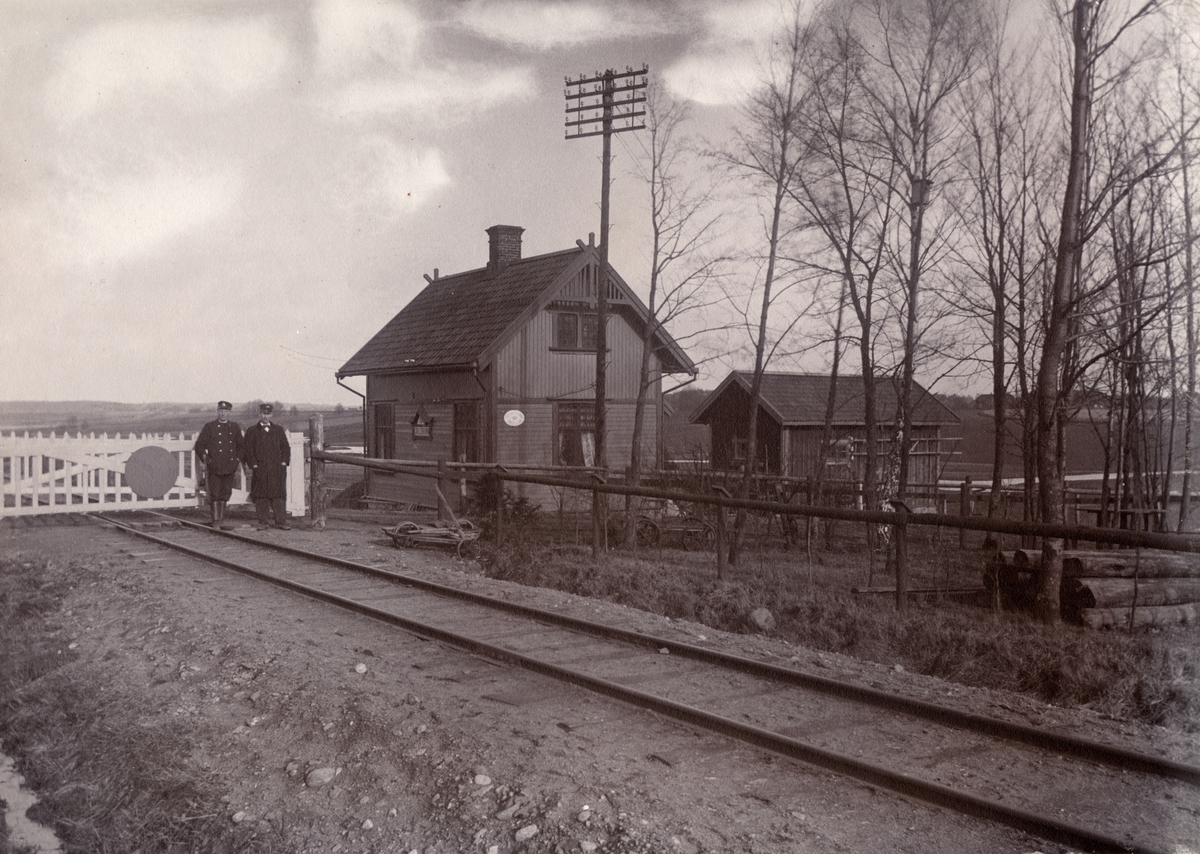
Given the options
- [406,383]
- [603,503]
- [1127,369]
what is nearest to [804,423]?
[406,383]

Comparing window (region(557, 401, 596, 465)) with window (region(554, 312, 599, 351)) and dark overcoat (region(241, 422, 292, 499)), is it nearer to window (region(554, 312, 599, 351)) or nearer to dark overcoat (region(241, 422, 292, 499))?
window (region(554, 312, 599, 351))

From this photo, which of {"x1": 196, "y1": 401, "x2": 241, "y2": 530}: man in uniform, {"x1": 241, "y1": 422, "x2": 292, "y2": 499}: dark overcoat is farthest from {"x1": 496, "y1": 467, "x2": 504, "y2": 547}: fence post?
{"x1": 196, "y1": 401, "x2": 241, "y2": 530}: man in uniform

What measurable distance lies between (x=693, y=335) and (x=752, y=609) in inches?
378

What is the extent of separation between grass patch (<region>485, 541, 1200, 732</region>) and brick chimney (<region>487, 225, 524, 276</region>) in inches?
675

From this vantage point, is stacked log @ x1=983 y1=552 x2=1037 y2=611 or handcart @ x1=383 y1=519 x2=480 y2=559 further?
handcart @ x1=383 y1=519 x2=480 y2=559

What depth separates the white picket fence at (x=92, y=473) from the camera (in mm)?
15039

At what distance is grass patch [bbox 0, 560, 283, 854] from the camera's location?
436 centimetres

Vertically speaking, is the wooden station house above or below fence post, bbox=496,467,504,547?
above

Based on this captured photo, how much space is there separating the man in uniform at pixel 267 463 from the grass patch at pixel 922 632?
14.3 ft

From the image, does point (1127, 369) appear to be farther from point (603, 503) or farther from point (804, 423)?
point (804, 423)

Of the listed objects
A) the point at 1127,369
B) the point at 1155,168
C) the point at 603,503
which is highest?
the point at 1155,168

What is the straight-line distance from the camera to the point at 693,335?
60.2 feet

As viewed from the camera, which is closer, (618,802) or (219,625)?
(618,802)

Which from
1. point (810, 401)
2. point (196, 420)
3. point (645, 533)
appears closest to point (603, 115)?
point (645, 533)
